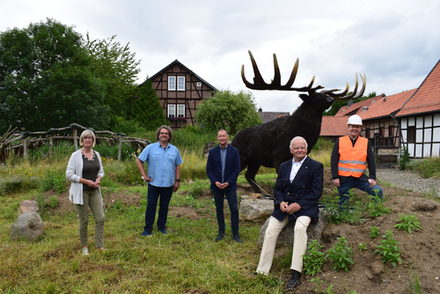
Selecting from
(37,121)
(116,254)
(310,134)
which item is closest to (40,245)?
(116,254)

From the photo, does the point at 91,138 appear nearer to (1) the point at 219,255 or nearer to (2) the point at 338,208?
(1) the point at 219,255

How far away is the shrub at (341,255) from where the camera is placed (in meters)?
3.24

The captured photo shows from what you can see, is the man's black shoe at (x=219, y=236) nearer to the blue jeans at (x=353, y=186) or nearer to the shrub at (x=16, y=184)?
the blue jeans at (x=353, y=186)

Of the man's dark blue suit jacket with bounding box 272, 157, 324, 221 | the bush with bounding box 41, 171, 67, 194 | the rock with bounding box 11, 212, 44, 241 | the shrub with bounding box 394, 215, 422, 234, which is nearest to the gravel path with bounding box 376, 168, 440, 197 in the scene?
the shrub with bounding box 394, 215, 422, 234

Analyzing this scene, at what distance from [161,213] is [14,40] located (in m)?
19.8

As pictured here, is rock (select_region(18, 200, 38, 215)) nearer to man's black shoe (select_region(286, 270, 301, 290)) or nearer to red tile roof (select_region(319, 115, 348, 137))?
man's black shoe (select_region(286, 270, 301, 290))

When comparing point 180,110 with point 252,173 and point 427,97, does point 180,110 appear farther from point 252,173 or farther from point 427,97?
point 252,173

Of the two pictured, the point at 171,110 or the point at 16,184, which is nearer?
the point at 16,184

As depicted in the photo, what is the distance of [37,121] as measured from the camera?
64.2 feet

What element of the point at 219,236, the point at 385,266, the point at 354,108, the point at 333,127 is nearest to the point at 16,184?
the point at 219,236

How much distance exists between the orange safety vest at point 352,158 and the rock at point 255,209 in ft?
5.64

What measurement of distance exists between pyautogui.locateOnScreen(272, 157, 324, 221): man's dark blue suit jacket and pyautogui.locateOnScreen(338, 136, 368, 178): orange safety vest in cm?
95

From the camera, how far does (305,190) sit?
3.67 meters

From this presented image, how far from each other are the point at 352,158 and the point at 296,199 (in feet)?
4.24
